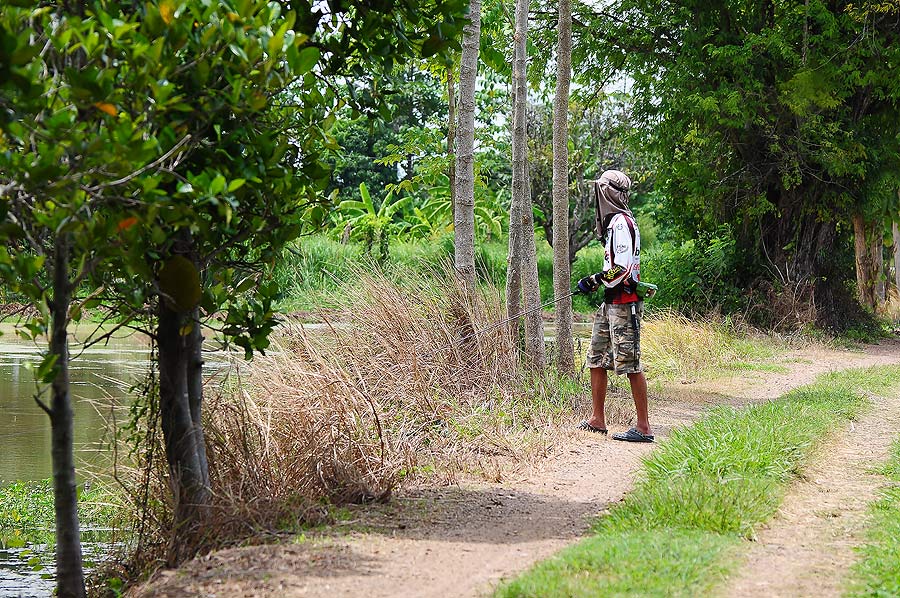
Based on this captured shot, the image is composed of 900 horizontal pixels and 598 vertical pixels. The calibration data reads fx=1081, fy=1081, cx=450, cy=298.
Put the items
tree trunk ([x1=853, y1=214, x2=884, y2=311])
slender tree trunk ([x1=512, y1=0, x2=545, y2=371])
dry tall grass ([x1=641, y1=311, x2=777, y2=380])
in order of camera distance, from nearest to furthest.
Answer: slender tree trunk ([x1=512, y1=0, x2=545, y2=371])
dry tall grass ([x1=641, y1=311, x2=777, y2=380])
tree trunk ([x1=853, y1=214, x2=884, y2=311])

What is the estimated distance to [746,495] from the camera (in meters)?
6.88

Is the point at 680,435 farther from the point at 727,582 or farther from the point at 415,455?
the point at 727,582

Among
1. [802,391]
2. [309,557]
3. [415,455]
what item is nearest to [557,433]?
[415,455]

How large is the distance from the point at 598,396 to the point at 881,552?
3963mm

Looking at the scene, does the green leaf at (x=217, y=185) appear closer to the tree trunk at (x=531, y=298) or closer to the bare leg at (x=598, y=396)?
the bare leg at (x=598, y=396)

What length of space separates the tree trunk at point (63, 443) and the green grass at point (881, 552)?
413 cm

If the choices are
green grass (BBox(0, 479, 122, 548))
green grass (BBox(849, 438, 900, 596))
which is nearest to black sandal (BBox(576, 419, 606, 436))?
green grass (BBox(849, 438, 900, 596))

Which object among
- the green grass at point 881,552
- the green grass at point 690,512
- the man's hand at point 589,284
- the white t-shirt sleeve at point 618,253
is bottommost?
the green grass at point 881,552

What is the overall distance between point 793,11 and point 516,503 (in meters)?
15.3

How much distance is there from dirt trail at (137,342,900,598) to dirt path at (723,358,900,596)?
1.11 metres

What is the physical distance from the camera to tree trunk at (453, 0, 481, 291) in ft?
38.9

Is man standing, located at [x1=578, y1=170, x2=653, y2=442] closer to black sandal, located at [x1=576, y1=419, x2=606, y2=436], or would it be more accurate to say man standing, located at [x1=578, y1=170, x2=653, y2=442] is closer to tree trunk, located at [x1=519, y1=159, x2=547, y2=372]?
black sandal, located at [x1=576, y1=419, x2=606, y2=436]

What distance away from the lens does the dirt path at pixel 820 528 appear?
5430mm

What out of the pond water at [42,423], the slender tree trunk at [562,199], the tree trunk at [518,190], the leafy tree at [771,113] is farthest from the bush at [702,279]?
the tree trunk at [518,190]
